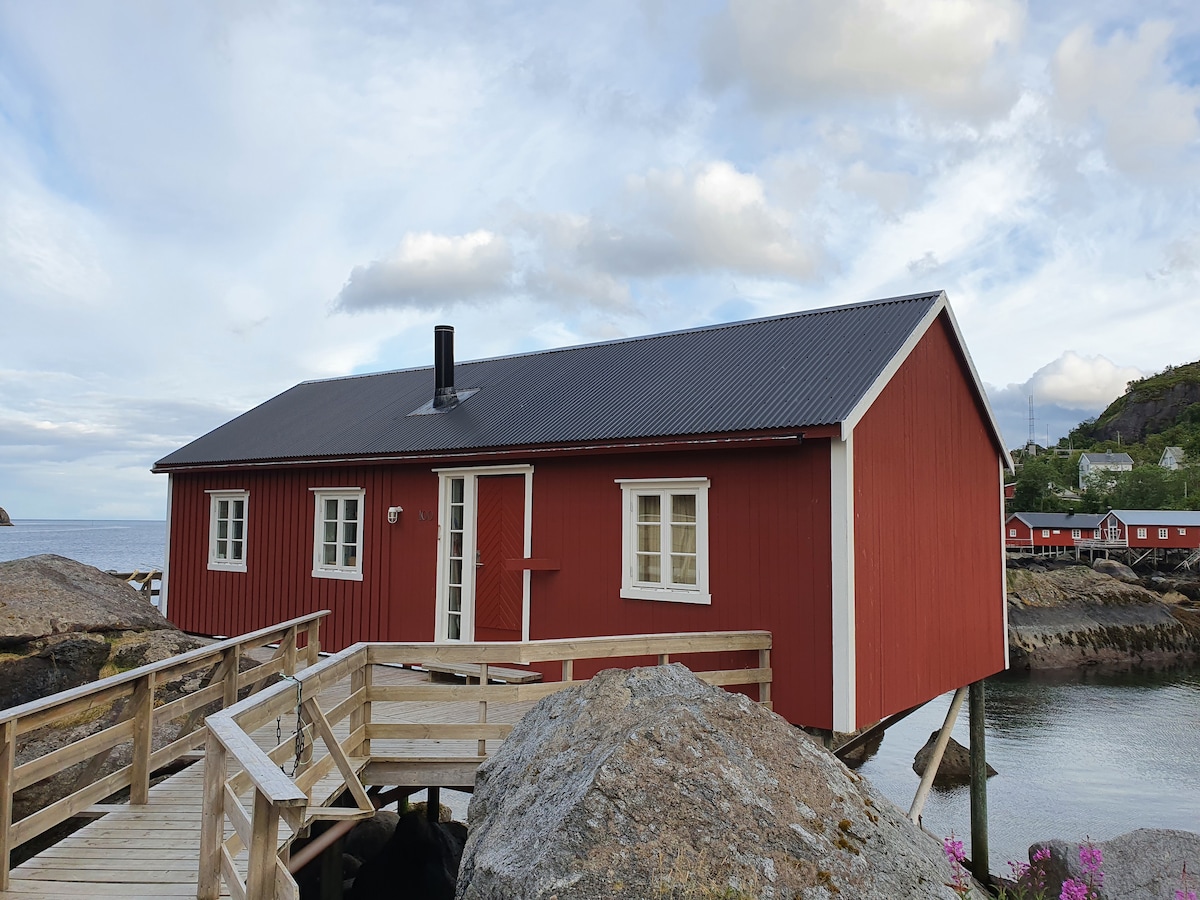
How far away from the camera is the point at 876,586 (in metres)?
9.05

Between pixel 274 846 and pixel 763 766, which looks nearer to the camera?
pixel 274 846

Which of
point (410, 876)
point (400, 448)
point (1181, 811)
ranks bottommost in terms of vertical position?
point (1181, 811)

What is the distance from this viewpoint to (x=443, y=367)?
47.9 ft

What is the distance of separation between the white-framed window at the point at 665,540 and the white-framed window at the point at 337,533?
472 centimetres

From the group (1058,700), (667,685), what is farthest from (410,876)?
(1058,700)

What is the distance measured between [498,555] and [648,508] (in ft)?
7.69

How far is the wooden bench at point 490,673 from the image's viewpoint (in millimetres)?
10508

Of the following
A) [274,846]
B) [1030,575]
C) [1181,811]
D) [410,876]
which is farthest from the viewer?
[1030,575]

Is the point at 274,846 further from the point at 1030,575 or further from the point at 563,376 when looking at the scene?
the point at 1030,575

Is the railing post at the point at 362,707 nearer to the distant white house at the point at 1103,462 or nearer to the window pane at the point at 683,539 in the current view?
the window pane at the point at 683,539

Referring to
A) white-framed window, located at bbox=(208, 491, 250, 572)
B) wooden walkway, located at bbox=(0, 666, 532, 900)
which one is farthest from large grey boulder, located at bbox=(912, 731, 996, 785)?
wooden walkway, located at bbox=(0, 666, 532, 900)

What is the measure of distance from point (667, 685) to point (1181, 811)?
56.6 ft

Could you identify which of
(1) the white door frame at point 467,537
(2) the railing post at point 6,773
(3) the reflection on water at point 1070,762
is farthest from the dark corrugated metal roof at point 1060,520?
(2) the railing post at point 6,773

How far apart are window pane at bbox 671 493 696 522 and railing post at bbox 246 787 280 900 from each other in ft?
21.1
